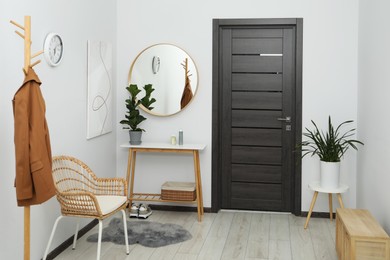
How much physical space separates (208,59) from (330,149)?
1.48m

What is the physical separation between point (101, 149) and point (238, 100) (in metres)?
1.43

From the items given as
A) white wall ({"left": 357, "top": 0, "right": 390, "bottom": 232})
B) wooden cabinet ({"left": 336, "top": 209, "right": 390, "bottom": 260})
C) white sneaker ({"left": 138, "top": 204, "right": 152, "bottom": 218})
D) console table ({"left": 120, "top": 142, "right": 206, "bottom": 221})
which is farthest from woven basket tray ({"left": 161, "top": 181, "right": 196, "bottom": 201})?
wooden cabinet ({"left": 336, "top": 209, "right": 390, "bottom": 260})

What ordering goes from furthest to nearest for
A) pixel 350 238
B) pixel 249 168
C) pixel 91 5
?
→ pixel 249 168 → pixel 91 5 → pixel 350 238

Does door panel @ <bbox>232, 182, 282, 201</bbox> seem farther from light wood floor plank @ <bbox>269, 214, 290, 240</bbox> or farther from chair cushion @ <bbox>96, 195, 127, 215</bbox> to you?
chair cushion @ <bbox>96, 195, 127, 215</bbox>

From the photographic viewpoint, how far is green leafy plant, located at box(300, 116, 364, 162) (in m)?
4.76

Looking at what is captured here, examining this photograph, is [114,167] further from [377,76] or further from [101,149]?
[377,76]

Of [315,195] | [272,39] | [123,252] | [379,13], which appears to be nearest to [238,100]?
[272,39]

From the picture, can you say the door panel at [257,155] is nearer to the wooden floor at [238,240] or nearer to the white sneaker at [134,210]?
the wooden floor at [238,240]

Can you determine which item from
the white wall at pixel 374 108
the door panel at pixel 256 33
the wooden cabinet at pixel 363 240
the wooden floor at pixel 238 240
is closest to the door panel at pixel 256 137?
the wooden floor at pixel 238 240

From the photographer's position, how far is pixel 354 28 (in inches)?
199

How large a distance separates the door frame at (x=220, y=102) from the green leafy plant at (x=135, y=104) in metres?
0.64

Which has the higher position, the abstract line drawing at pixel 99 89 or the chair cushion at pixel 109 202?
the abstract line drawing at pixel 99 89

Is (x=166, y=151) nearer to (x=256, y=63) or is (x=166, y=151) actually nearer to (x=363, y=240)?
(x=256, y=63)

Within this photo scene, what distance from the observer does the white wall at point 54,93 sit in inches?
130
